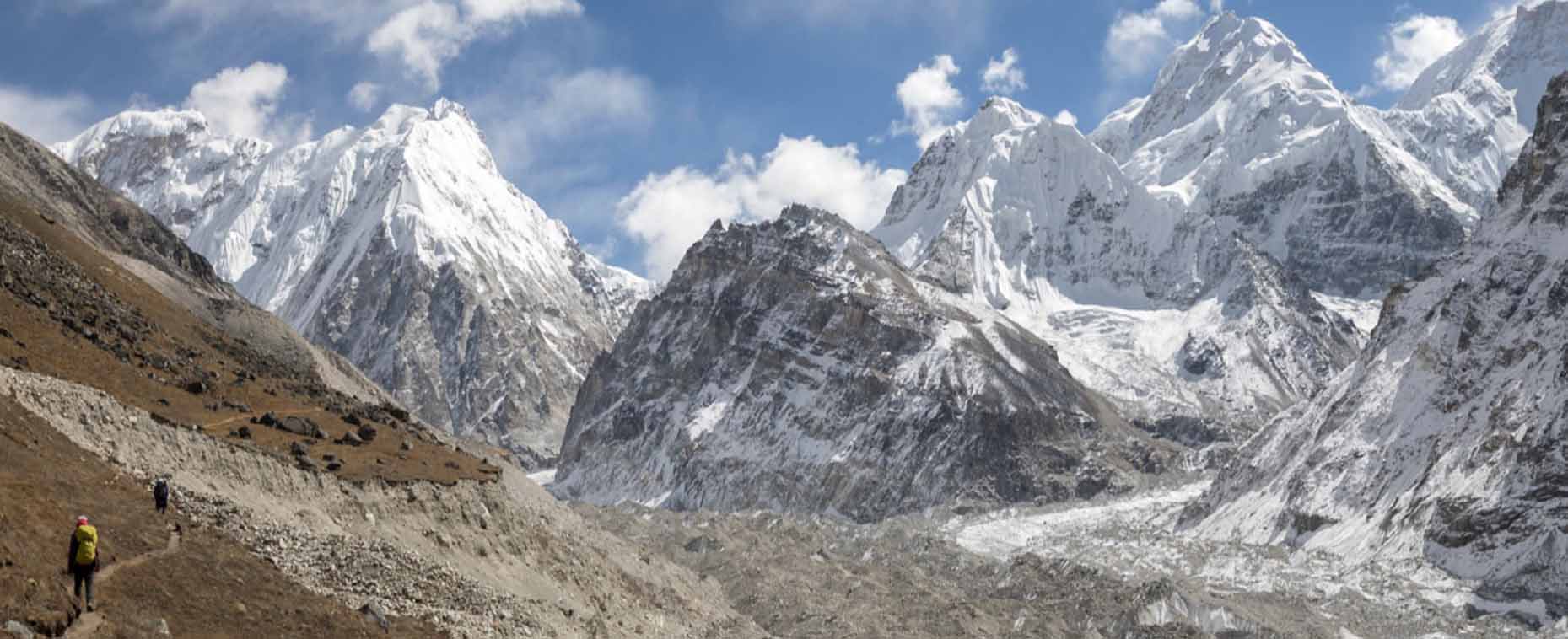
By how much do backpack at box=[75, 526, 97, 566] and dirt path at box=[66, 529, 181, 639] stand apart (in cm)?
189

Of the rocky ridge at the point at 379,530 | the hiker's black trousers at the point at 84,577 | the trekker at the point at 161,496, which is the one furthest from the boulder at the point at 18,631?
the rocky ridge at the point at 379,530

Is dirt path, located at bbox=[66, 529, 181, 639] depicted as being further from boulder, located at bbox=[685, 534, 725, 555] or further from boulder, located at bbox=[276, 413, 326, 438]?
boulder, located at bbox=[685, 534, 725, 555]

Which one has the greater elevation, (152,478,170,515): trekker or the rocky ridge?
the rocky ridge

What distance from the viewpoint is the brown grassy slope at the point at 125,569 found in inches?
1950

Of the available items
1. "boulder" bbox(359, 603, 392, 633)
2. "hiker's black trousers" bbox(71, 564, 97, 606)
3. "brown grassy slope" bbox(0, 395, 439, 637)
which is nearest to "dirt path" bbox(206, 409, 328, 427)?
"brown grassy slope" bbox(0, 395, 439, 637)

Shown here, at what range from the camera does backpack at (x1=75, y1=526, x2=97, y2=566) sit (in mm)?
48469

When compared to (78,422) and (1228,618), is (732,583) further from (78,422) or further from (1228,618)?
(78,422)

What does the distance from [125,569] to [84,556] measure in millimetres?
5721

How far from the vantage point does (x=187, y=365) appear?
88.9 meters

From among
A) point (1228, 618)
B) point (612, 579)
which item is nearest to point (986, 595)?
point (1228, 618)

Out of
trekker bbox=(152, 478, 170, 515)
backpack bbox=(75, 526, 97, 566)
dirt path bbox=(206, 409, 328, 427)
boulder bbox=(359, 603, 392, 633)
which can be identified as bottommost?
backpack bbox=(75, 526, 97, 566)

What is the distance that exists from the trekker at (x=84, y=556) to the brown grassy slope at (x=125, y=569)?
0.63 meters

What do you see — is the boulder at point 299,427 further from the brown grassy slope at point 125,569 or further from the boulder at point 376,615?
the boulder at point 376,615

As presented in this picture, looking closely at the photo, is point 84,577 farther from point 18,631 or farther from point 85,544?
point 18,631
